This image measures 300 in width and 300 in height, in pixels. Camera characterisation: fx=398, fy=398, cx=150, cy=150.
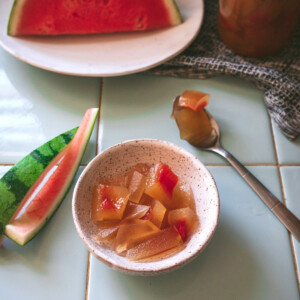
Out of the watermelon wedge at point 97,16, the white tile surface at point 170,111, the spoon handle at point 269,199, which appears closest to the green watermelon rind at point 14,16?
the watermelon wedge at point 97,16

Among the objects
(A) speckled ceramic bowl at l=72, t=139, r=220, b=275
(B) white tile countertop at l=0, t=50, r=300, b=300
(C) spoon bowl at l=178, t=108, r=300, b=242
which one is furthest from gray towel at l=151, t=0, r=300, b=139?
(A) speckled ceramic bowl at l=72, t=139, r=220, b=275

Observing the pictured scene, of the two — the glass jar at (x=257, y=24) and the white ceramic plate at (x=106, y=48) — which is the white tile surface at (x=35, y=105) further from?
the glass jar at (x=257, y=24)

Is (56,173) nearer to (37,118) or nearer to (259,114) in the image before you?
(37,118)

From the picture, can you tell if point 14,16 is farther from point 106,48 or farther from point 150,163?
point 150,163

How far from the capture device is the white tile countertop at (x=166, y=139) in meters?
0.71

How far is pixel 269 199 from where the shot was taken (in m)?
0.79

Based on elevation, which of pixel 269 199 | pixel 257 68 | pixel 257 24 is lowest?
pixel 269 199

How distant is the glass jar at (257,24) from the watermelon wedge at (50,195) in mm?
406

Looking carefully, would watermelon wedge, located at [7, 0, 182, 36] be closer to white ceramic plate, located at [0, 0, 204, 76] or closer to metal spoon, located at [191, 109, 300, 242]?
white ceramic plate, located at [0, 0, 204, 76]

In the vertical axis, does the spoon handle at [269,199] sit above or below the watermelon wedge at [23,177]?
below

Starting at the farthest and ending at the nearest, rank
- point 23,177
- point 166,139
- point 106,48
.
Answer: point 106,48
point 166,139
point 23,177

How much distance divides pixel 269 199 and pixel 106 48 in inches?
21.6

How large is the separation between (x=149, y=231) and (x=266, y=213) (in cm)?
26

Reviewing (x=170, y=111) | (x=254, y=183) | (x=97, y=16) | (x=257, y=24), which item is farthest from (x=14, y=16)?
(x=254, y=183)
